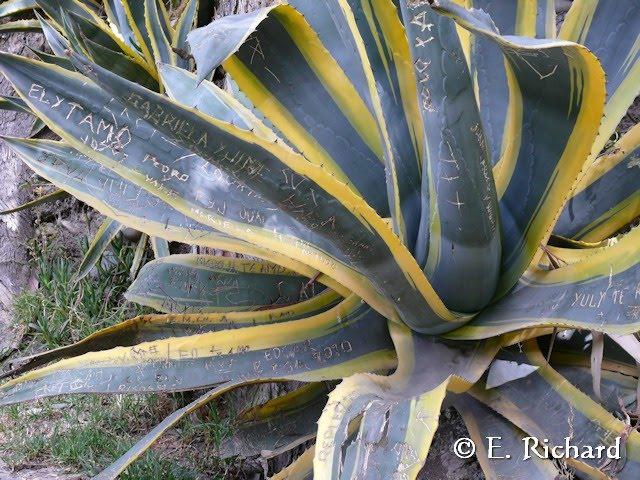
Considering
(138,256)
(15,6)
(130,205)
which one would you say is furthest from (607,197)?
(15,6)

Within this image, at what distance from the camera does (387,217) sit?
103cm

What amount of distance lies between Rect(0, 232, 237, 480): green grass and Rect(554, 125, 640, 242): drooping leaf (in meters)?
0.67

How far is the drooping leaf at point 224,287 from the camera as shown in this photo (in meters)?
1.22

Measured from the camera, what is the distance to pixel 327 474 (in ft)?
2.40

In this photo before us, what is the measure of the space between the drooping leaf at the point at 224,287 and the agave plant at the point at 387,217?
23mm

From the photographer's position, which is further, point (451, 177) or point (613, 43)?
point (613, 43)

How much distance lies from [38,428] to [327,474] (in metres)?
1.04

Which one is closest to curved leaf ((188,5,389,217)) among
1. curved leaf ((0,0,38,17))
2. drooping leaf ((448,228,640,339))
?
drooping leaf ((448,228,640,339))

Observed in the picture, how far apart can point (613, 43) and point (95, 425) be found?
1157mm

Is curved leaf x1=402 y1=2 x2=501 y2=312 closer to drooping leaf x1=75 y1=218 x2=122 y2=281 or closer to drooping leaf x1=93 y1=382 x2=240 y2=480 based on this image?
drooping leaf x1=93 y1=382 x2=240 y2=480

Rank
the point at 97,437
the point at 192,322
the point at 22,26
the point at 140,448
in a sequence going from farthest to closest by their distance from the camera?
the point at 22,26, the point at 97,437, the point at 192,322, the point at 140,448

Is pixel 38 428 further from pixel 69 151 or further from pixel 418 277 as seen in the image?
pixel 418 277

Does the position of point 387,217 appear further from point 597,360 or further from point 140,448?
point 140,448

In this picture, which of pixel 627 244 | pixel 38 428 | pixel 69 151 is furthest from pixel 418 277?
pixel 38 428
